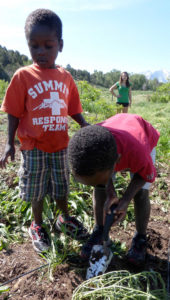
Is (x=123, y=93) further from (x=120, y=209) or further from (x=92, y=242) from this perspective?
(x=120, y=209)

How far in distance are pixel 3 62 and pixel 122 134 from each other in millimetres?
23550

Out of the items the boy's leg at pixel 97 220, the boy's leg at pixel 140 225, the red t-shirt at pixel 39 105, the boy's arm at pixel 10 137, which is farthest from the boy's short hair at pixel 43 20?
the boy's leg at pixel 140 225

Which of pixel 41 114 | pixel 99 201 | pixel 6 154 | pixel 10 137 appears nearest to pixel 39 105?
pixel 41 114

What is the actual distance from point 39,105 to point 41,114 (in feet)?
0.21

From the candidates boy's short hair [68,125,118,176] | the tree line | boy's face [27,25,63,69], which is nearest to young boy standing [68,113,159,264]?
boy's short hair [68,125,118,176]

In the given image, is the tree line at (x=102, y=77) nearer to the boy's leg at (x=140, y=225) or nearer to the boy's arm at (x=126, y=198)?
the boy's leg at (x=140, y=225)

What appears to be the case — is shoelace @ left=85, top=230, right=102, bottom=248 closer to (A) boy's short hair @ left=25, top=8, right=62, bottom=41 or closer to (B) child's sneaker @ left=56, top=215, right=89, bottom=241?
(B) child's sneaker @ left=56, top=215, right=89, bottom=241

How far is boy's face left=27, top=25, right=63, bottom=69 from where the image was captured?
5.11 feet

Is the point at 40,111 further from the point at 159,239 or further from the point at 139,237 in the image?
the point at 159,239

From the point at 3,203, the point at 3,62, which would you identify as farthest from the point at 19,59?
the point at 3,203

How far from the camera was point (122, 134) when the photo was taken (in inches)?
54.6

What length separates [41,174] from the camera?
1.80 metres

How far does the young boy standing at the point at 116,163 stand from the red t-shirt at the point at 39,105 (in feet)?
1.34

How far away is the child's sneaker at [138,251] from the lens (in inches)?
67.5
